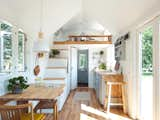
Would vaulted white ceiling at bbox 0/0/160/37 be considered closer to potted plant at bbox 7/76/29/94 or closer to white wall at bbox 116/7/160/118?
white wall at bbox 116/7/160/118

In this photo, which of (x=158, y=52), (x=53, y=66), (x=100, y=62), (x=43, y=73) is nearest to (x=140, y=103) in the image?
(x=158, y=52)

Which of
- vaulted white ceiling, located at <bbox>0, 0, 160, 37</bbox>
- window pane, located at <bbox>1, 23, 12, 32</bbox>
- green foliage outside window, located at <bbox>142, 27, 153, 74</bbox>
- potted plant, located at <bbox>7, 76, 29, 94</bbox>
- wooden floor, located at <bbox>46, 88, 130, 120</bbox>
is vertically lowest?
wooden floor, located at <bbox>46, 88, 130, 120</bbox>

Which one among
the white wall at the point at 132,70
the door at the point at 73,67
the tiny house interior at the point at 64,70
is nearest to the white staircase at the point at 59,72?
the tiny house interior at the point at 64,70

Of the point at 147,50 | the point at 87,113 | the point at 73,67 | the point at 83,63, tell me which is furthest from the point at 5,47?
the point at 83,63

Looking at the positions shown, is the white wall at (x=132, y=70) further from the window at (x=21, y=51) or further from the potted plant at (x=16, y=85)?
the window at (x=21, y=51)

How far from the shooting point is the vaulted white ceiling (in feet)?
12.9

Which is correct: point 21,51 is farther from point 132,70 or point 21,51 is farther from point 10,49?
point 132,70

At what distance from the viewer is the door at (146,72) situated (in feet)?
11.6

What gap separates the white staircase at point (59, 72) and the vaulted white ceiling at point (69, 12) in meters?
1.45

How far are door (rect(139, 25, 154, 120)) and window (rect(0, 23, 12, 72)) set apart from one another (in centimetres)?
269

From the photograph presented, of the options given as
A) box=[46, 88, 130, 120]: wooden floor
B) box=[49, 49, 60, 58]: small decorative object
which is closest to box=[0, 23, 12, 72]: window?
box=[46, 88, 130, 120]: wooden floor

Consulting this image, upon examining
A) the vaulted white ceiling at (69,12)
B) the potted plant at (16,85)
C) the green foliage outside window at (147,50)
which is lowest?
the potted plant at (16,85)

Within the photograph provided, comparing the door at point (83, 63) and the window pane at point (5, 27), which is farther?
the door at point (83, 63)

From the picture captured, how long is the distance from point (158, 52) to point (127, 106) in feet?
7.31
